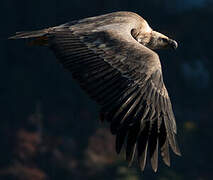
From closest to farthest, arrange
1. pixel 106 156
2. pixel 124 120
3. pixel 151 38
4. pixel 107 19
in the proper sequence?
1. pixel 124 120
2. pixel 107 19
3. pixel 151 38
4. pixel 106 156

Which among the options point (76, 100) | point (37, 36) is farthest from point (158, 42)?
point (76, 100)

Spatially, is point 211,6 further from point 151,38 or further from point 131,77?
point 131,77

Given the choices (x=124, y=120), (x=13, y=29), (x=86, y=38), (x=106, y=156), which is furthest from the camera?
(x=13, y=29)

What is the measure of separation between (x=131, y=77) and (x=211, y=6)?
38.3 feet

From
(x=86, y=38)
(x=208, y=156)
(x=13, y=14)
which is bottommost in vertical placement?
(x=208, y=156)

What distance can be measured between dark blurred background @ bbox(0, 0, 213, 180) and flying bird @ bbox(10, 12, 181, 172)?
879 centimetres

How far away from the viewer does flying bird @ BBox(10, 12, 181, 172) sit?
7.49 m

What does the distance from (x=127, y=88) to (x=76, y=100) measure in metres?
10.6

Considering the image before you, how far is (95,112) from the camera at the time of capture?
17844 millimetres

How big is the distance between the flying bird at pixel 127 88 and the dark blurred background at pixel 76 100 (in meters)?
8.79

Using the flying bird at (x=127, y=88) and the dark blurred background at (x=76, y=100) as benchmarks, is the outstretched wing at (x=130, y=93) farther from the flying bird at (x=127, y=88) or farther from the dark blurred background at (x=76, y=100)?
the dark blurred background at (x=76, y=100)

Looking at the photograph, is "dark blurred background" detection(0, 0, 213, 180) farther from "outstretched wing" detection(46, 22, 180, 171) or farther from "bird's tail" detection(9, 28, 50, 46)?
"outstretched wing" detection(46, 22, 180, 171)

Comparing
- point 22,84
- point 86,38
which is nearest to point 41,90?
point 22,84

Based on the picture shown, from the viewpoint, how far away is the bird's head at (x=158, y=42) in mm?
9688
